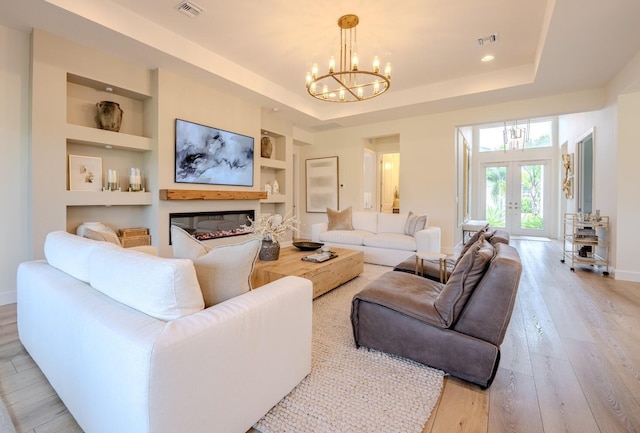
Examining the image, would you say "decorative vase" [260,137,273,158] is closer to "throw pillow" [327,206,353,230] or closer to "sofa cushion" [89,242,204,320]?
"throw pillow" [327,206,353,230]

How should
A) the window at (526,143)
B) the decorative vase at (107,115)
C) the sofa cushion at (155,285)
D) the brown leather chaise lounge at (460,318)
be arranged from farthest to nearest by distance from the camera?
the window at (526,143)
the decorative vase at (107,115)
the brown leather chaise lounge at (460,318)
the sofa cushion at (155,285)

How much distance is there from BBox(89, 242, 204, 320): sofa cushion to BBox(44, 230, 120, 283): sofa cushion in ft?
1.10

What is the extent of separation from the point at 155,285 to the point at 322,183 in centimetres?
619

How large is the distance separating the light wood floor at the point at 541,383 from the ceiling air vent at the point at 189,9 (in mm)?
3276

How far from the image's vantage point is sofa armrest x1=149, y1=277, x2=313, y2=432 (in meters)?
0.97

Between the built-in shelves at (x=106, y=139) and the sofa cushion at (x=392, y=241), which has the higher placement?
the built-in shelves at (x=106, y=139)

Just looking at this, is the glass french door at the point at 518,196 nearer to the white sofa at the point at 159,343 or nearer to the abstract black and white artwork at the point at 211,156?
the abstract black and white artwork at the point at 211,156

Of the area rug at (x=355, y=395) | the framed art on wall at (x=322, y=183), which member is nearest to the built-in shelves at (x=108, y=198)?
the area rug at (x=355, y=395)

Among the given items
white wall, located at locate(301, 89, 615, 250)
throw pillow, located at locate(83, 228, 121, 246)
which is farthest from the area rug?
white wall, located at locate(301, 89, 615, 250)

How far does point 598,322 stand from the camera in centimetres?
255

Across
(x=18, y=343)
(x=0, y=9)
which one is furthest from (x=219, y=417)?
(x=0, y=9)

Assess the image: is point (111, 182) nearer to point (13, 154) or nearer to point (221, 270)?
point (13, 154)

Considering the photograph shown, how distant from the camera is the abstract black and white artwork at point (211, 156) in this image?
411 centimetres

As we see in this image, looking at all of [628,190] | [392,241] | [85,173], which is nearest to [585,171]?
[628,190]
